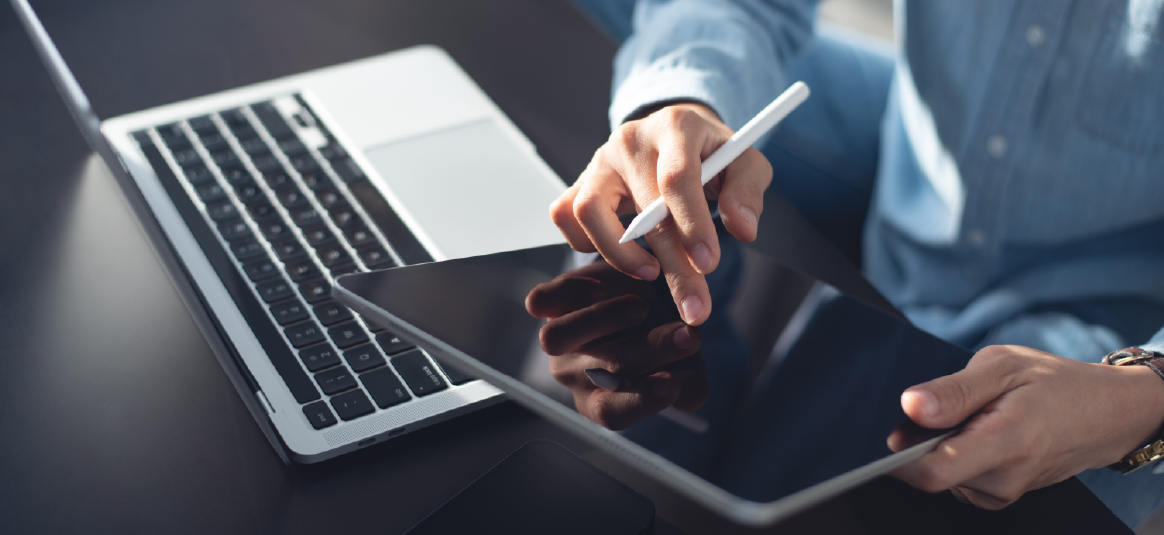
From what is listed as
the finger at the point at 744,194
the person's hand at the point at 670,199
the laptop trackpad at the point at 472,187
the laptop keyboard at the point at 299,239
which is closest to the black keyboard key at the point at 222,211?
the laptop keyboard at the point at 299,239

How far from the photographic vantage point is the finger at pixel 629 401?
0.32 m

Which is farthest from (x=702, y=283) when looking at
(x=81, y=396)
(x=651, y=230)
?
(x=81, y=396)

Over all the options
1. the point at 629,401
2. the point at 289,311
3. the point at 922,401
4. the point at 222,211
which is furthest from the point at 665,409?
the point at 222,211

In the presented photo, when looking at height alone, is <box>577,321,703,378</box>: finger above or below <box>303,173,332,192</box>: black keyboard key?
below

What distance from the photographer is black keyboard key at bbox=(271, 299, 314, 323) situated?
420 millimetres

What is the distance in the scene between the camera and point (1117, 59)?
1.95ft

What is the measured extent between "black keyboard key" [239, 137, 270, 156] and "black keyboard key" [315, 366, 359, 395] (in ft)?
0.73

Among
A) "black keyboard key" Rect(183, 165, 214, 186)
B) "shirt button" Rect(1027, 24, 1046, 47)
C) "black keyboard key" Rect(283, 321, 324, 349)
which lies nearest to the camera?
"black keyboard key" Rect(283, 321, 324, 349)

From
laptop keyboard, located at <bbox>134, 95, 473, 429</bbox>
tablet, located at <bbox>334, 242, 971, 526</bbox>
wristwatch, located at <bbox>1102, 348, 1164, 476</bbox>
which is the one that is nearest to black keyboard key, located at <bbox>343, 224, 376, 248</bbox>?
laptop keyboard, located at <bbox>134, 95, 473, 429</bbox>

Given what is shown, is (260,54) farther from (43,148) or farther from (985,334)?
(985,334)

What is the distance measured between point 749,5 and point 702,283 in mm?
421

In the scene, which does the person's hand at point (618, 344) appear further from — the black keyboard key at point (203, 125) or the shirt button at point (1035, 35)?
the shirt button at point (1035, 35)

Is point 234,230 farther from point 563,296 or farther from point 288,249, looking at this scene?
point 563,296

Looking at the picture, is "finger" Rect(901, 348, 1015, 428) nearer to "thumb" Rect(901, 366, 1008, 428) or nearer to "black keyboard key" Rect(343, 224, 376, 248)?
"thumb" Rect(901, 366, 1008, 428)
